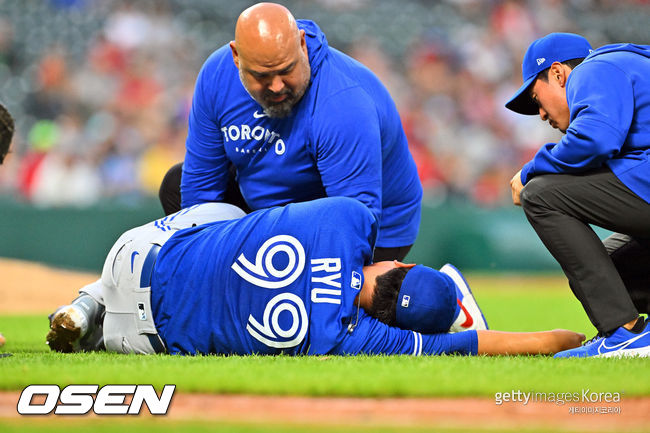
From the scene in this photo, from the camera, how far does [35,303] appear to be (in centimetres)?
850

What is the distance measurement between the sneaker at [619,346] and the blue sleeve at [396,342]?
43cm

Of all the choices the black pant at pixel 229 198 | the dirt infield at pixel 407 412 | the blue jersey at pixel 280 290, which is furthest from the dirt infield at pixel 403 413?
the black pant at pixel 229 198

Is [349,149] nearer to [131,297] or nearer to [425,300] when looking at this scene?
[425,300]

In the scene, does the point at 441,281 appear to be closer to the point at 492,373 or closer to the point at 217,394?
the point at 492,373


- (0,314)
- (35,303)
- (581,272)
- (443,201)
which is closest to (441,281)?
(581,272)

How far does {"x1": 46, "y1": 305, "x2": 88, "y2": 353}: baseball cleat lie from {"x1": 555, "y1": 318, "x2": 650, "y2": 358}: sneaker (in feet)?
7.51

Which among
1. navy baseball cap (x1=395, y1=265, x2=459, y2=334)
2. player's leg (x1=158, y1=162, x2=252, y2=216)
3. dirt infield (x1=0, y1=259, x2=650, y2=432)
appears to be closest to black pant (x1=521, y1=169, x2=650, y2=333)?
navy baseball cap (x1=395, y1=265, x2=459, y2=334)

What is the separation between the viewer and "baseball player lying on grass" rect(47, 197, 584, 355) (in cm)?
361

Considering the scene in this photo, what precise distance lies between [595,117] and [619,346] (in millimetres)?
1005

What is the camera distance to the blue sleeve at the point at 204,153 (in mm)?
4664

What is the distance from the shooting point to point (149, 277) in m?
3.82

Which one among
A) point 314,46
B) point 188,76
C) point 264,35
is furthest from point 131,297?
point 188,76

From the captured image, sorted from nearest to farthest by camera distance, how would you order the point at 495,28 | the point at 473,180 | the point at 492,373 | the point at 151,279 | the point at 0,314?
the point at 492,373 < the point at 151,279 < the point at 0,314 < the point at 473,180 < the point at 495,28

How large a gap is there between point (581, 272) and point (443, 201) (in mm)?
8258
